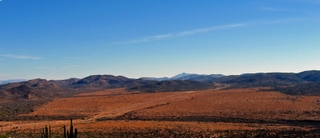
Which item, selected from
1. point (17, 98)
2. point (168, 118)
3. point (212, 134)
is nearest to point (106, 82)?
point (17, 98)

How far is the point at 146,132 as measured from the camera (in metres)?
25.7

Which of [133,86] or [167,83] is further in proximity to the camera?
[133,86]

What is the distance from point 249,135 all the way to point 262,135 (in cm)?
98

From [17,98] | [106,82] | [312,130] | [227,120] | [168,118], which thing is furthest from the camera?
[106,82]

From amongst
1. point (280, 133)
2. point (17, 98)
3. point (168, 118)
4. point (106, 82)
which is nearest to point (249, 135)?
point (280, 133)

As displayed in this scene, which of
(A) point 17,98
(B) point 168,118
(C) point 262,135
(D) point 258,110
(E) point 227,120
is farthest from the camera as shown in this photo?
(A) point 17,98

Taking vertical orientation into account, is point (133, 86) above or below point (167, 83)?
below

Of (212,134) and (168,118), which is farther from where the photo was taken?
(168,118)

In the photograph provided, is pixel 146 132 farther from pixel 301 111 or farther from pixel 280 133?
pixel 301 111

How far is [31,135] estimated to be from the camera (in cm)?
2545

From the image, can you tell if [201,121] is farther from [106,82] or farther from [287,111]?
[106,82]

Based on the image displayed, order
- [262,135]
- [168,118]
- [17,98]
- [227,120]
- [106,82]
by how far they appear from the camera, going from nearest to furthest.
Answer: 1. [262,135]
2. [227,120]
3. [168,118]
4. [17,98]
5. [106,82]

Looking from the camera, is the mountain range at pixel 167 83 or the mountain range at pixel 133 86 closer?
the mountain range at pixel 133 86

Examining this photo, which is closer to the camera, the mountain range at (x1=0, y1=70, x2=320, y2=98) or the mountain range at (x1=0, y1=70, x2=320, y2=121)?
the mountain range at (x1=0, y1=70, x2=320, y2=121)
